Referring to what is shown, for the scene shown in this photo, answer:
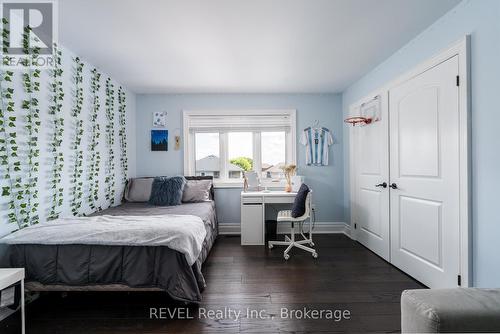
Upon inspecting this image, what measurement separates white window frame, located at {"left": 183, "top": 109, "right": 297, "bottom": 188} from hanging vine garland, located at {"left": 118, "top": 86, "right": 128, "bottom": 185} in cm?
91

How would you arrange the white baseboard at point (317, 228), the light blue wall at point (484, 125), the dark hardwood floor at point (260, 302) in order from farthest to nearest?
the white baseboard at point (317, 228) → the dark hardwood floor at point (260, 302) → the light blue wall at point (484, 125)

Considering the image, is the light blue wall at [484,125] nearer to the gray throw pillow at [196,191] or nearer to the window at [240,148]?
the window at [240,148]

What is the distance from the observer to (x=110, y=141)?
11.4ft

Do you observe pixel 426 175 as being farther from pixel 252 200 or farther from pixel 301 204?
pixel 252 200

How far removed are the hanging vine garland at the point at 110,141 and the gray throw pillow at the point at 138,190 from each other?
0.27 m

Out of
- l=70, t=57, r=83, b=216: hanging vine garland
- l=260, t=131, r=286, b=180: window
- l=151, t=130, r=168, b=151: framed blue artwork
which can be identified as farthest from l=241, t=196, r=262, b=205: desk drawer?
l=70, t=57, r=83, b=216: hanging vine garland

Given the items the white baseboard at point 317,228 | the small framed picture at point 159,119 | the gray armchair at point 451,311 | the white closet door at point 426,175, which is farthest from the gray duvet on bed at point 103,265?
the small framed picture at point 159,119

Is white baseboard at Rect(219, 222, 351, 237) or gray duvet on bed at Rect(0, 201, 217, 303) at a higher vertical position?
gray duvet on bed at Rect(0, 201, 217, 303)

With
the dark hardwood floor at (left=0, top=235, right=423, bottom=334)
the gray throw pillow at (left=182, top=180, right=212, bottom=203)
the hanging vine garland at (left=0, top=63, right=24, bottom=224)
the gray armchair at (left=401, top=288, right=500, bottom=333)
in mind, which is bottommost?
the dark hardwood floor at (left=0, top=235, right=423, bottom=334)

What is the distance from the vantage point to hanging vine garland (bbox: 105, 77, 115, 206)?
343cm

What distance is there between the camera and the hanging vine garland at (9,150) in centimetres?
194

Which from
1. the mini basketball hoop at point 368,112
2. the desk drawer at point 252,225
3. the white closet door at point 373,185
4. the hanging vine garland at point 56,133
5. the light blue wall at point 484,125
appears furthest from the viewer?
the desk drawer at point 252,225

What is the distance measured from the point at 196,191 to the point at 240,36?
7.45ft

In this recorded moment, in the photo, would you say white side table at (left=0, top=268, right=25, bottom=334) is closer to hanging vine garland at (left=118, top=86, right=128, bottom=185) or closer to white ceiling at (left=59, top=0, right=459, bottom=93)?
white ceiling at (left=59, top=0, right=459, bottom=93)
